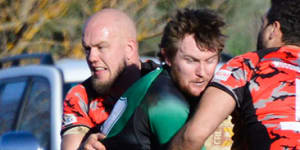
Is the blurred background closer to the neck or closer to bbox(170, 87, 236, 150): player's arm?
the neck

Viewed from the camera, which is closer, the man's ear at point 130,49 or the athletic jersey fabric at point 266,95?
the athletic jersey fabric at point 266,95

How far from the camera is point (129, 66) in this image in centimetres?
415

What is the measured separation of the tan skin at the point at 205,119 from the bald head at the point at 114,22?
4.12ft

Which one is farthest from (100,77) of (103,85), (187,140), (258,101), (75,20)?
(75,20)

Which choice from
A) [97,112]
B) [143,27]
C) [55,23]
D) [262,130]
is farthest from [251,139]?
[55,23]

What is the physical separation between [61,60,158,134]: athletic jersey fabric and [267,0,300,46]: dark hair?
3.88 feet

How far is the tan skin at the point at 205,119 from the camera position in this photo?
296 centimetres

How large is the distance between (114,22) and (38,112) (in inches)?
55.3

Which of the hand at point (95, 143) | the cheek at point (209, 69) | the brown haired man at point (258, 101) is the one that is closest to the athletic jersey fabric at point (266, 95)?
the brown haired man at point (258, 101)

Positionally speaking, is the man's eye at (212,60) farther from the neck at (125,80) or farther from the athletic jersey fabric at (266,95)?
the neck at (125,80)

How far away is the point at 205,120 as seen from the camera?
2969 mm

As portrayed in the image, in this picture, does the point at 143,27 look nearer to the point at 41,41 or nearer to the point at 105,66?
the point at 41,41

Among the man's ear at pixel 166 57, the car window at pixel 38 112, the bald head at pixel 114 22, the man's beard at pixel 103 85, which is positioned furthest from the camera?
the car window at pixel 38 112

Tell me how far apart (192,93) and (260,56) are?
1.15 feet
